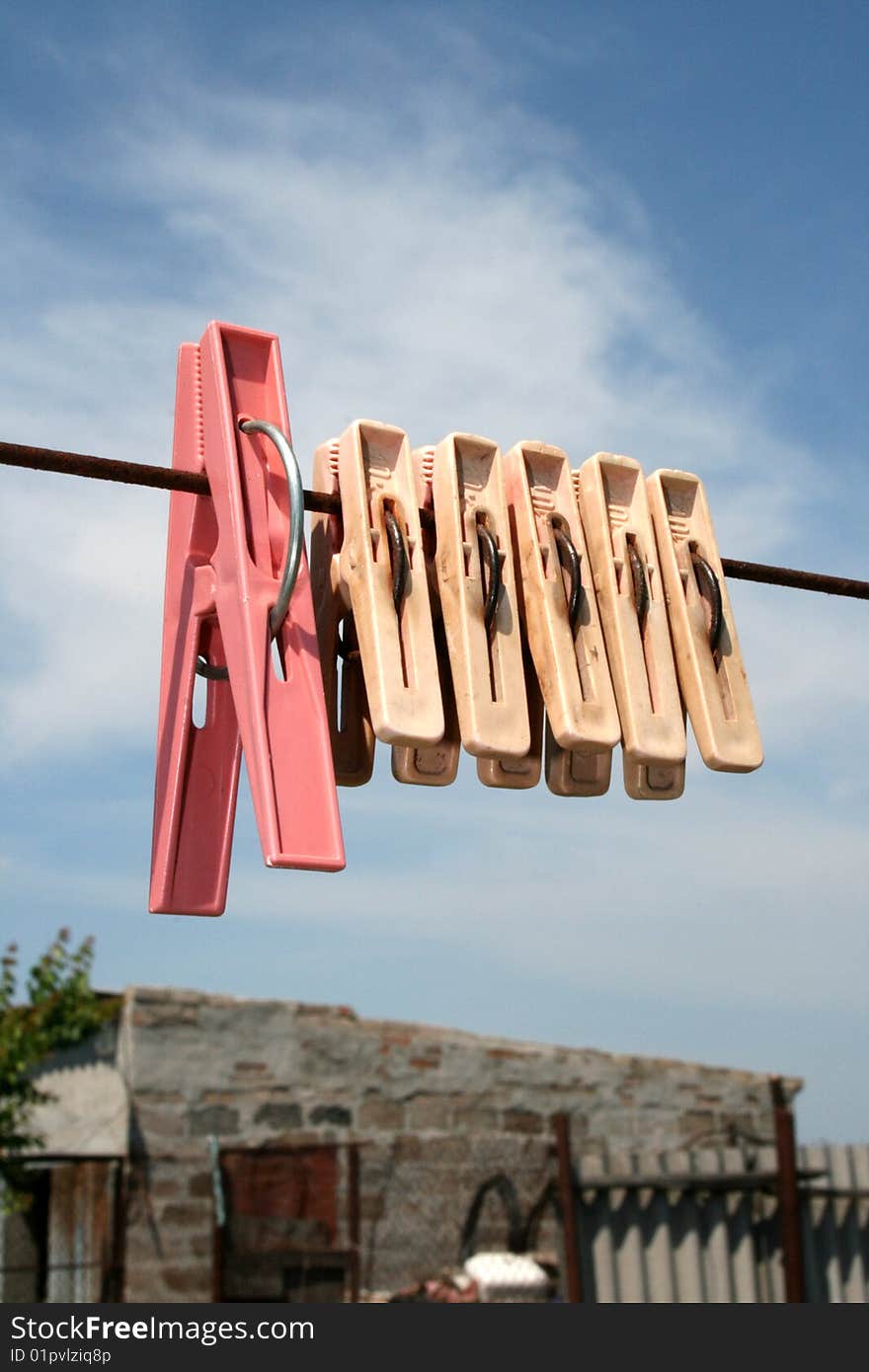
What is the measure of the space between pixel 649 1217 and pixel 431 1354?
392 centimetres

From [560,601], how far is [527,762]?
176 millimetres

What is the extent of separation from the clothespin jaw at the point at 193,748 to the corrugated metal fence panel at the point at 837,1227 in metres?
4.26

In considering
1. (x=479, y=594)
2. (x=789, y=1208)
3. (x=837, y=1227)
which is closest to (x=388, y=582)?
(x=479, y=594)

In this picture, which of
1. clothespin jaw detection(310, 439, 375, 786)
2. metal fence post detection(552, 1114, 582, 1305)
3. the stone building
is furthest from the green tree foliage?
clothespin jaw detection(310, 439, 375, 786)

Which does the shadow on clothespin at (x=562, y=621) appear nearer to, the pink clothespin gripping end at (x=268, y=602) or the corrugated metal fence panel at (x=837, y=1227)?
the pink clothespin gripping end at (x=268, y=602)

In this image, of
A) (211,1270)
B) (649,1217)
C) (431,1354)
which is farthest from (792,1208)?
(431,1354)

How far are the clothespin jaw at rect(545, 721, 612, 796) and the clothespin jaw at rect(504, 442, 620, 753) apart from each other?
10 cm

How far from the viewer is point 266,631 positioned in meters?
1.36

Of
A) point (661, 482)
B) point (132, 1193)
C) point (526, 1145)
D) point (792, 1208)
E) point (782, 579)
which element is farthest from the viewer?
point (526, 1145)

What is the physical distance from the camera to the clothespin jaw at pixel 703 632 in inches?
61.2

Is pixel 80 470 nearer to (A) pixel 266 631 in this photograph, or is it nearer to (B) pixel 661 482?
(A) pixel 266 631

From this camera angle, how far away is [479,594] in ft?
4.73

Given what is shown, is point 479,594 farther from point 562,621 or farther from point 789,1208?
point 789,1208

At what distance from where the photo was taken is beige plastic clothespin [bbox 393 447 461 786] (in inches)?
58.2
